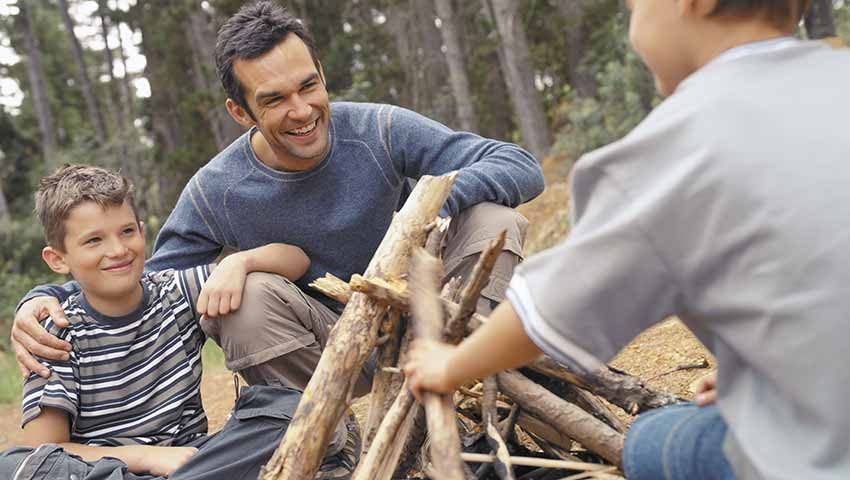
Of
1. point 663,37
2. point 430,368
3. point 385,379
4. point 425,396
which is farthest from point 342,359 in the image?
point 663,37

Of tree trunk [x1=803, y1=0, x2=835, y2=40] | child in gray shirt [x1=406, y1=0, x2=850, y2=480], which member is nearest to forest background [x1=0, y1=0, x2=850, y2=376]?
tree trunk [x1=803, y1=0, x2=835, y2=40]

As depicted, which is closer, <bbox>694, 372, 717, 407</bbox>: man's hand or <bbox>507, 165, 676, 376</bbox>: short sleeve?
<bbox>507, 165, 676, 376</bbox>: short sleeve

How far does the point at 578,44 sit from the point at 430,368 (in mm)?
10819

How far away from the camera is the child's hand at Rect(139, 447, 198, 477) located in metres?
2.63

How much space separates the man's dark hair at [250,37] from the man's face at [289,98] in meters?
0.03

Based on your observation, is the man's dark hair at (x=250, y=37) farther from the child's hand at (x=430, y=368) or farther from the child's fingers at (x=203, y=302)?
the child's hand at (x=430, y=368)

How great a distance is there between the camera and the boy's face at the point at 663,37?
1.52m

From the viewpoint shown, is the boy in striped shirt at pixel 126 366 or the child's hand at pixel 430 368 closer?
the child's hand at pixel 430 368

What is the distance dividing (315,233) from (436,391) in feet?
4.80

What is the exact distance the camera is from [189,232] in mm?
3246

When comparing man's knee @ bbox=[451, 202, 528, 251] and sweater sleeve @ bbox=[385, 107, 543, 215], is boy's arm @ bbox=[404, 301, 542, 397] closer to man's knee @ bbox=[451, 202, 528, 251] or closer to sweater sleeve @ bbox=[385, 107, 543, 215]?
man's knee @ bbox=[451, 202, 528, 251]

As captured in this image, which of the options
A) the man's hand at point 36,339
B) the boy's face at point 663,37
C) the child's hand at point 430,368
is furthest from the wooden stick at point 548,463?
the man's hand at point 36,339

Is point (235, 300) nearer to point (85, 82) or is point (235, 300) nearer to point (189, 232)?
point (189, 232)

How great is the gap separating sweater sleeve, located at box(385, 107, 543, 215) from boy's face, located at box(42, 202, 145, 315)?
38.3 inches
